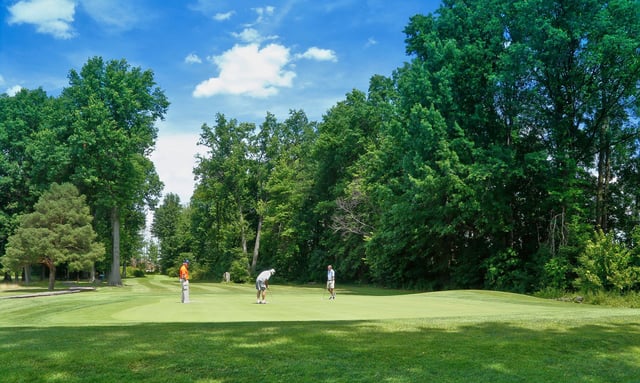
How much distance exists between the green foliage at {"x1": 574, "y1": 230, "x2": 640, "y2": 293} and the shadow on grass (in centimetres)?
1519

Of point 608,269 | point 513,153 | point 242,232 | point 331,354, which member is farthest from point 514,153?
point 242,232

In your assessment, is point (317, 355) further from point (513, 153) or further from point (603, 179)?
point (603, 179)

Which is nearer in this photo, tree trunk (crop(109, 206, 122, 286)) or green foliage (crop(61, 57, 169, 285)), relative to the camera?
green foliage (crop(61, 57, 169, 285))

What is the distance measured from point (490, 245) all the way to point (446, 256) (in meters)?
4.03

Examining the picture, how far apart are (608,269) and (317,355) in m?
21.4

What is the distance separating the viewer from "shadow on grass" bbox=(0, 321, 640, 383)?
262 inches

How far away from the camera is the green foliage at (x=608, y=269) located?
23.3m

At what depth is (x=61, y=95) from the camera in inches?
2243

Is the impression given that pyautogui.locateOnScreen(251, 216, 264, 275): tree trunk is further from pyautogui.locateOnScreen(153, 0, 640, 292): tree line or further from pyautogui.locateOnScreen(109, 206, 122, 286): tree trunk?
pyautogui.locateOnScreen(153, 0, 640, 292): tree line

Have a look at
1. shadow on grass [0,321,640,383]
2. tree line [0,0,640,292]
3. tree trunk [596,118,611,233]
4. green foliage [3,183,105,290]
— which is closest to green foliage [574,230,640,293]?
tree line [0,0,640,292]

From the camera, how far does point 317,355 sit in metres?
7.67

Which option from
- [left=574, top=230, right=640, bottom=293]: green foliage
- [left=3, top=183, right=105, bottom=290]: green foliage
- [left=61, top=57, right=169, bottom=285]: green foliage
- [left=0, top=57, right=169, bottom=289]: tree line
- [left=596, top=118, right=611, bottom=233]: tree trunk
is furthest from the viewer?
[left=61, top=57, right=169, bottom=285]: green foliage

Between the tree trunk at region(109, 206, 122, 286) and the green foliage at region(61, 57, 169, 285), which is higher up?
the green foliage at region(61, 57, 169, 285)

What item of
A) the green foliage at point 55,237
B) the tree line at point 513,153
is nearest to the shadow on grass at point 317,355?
A: the tree line at point 513,153
